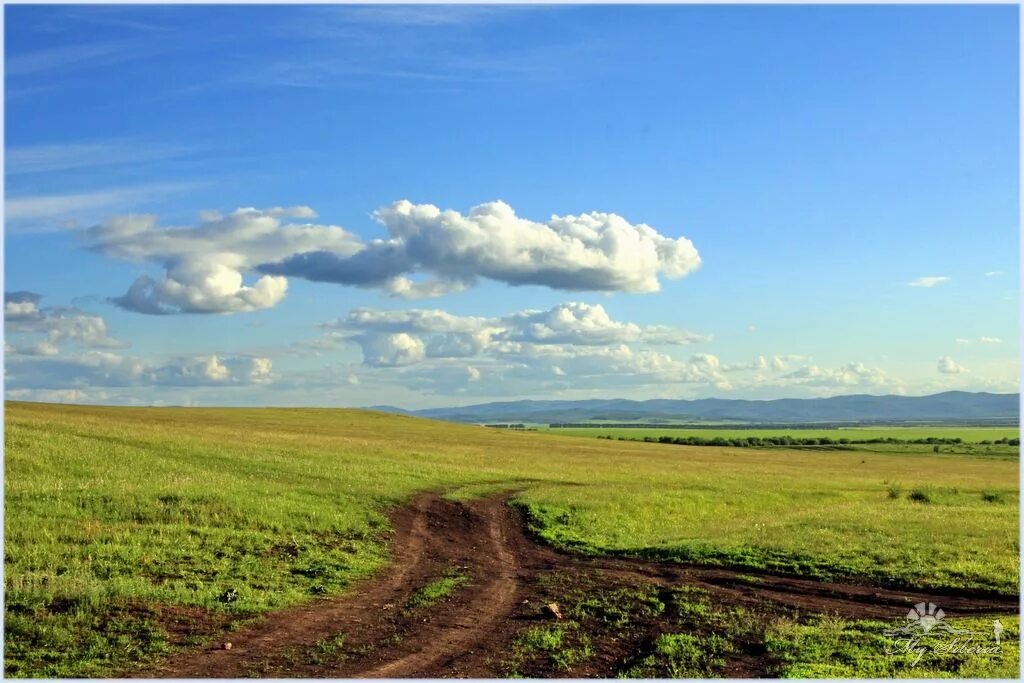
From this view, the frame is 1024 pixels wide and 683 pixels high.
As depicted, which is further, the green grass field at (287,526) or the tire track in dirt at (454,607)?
the green grass field at (287,526)

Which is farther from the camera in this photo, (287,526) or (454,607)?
(287,526)

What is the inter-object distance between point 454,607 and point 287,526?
1061 centimetres

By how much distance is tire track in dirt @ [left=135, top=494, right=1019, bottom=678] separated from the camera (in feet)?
52.0

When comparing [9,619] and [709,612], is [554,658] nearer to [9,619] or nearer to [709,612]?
[709,612]

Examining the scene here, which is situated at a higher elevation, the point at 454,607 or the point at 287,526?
the point at 287,526

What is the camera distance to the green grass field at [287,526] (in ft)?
61.6

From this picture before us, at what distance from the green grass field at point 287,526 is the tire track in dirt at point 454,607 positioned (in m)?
1.10

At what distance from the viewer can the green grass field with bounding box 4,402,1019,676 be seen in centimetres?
1878

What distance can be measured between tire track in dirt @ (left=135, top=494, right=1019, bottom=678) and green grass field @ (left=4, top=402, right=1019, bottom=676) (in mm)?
1105

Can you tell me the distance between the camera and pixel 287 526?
28.6 m

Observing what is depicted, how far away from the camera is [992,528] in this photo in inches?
1260

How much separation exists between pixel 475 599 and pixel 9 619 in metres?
10.4

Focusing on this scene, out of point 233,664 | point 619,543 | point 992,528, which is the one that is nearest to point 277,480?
point 619,543

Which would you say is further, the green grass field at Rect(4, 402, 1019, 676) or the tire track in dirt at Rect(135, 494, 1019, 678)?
the green grass field at Rect(4, 402, 1019, 676)
